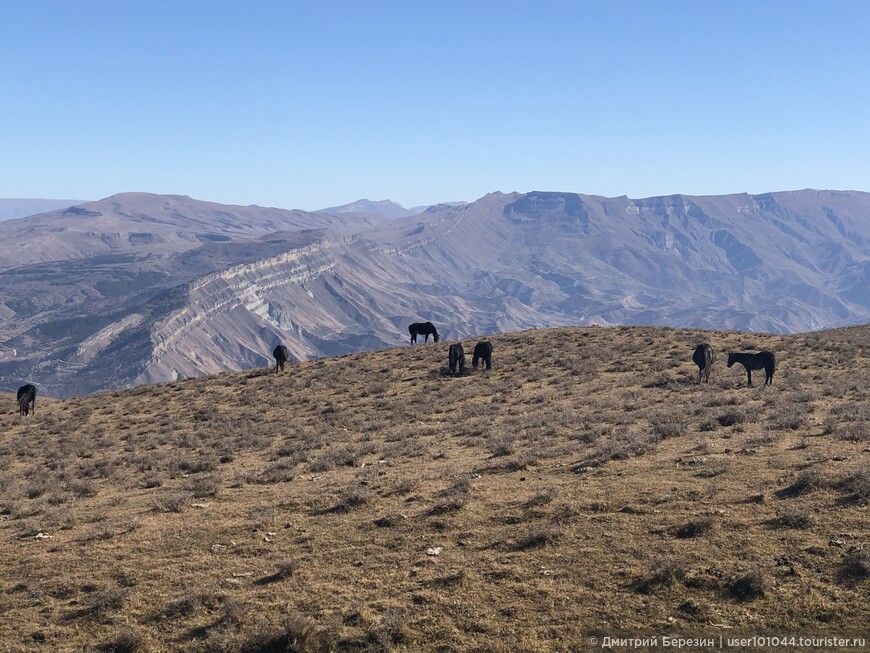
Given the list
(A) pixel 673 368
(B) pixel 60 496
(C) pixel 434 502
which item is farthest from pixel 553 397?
(B) pixel 60 496

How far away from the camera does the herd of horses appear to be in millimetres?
31359

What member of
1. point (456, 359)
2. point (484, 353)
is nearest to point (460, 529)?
point (456, 359)

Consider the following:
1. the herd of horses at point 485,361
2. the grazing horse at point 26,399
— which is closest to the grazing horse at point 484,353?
the herd of horses at point 485,361

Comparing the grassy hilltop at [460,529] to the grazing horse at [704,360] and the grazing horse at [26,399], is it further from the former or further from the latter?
the grazing horse at [26,399]

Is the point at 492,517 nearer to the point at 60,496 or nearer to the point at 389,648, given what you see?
the point at 389,648

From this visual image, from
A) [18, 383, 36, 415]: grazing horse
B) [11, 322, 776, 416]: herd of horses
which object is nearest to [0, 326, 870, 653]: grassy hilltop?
[11, 322, 776, 416]: herd of horses

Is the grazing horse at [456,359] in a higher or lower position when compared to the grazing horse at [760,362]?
lower

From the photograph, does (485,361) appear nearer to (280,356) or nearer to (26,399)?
(280,356)

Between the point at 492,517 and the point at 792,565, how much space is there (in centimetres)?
555

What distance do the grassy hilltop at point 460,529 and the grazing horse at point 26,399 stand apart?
12.3 metres

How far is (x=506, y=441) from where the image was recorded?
2242 centimetres

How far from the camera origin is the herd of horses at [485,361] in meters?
31.4

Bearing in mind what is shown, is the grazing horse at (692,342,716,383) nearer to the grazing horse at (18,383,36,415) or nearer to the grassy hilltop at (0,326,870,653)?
the grassy hilltop at (0,326,870,653)

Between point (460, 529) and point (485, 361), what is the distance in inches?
1108
